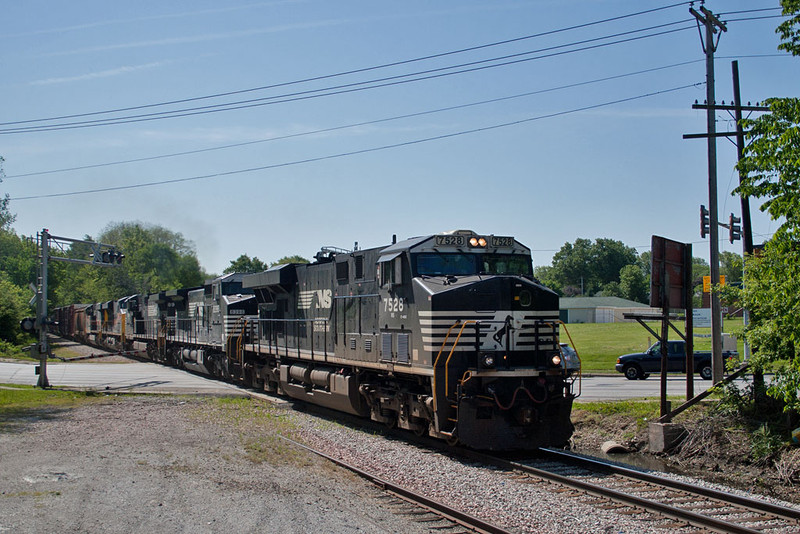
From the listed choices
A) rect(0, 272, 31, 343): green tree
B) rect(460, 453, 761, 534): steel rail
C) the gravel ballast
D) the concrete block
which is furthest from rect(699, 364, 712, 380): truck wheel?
rect(0, 272, 31, 343): green tree

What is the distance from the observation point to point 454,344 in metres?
11.0

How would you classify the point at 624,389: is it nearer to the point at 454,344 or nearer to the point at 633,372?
the point at 633,372

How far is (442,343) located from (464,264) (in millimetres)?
1829

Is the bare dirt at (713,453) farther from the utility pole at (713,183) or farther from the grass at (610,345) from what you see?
the grass at (610,345)

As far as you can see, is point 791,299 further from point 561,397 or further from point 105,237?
point 105,237

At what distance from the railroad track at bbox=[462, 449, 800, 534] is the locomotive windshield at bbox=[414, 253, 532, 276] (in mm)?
3325

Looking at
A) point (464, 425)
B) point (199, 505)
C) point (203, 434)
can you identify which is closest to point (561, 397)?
point (464, 425)

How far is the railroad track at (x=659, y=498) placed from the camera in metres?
7.82

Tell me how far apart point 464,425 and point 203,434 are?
18.1 ft

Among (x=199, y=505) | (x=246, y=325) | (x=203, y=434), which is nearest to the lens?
(x=199, y=505)

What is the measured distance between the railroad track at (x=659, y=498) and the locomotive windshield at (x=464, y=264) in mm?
3325

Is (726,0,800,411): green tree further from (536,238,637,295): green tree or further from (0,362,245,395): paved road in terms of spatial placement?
(536,238,637,295): green tree

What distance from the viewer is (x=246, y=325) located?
22453 mm

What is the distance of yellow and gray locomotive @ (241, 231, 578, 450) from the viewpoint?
11164 millimetres
